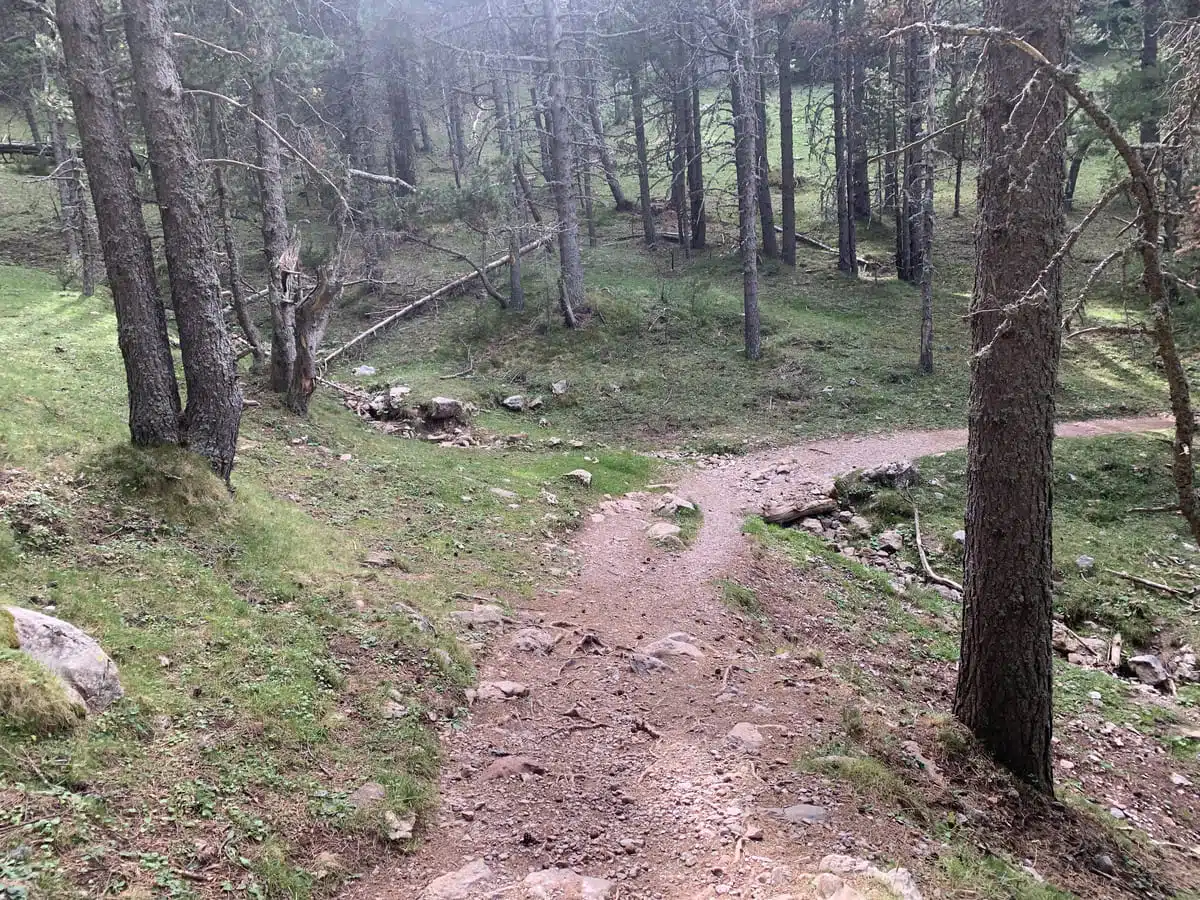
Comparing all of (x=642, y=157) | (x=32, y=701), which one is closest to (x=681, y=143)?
(x=642, y=157)

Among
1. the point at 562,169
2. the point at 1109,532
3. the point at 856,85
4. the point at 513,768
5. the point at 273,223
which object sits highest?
the point at 856,85

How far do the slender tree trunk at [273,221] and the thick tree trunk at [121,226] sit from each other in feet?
17.0

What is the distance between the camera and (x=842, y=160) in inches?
928

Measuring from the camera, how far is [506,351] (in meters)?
19.9

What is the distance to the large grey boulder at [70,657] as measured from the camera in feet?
13.4

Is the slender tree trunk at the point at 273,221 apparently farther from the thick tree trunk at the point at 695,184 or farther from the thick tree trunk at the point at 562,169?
the thick tree trunk at the point at 695,184

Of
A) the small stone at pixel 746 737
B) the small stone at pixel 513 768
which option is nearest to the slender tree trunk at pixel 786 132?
the small stone at pixel 746 737

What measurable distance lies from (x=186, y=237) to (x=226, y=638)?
12.1 ft

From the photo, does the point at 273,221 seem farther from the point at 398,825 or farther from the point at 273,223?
the point at 398,825

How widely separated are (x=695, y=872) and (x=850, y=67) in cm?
2520

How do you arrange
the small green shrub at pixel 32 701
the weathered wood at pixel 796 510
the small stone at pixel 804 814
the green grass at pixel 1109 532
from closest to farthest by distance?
the small green shrub at pixel 32 701, the small stone at pixel 804 814, the green grass at pixel 1109 532, the weathered wood at pixel 796 510

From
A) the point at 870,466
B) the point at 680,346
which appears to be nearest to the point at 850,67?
the point at 680,346

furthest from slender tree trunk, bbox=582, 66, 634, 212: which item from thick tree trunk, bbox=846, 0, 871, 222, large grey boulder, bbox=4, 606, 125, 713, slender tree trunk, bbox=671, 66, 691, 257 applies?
large grey boulder, bbox=4, 606, 125, 713

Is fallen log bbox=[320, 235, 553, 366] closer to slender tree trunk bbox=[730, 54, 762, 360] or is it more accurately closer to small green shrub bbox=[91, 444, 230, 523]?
slender tree trunk bbox=[730, 54, 762, 360]
